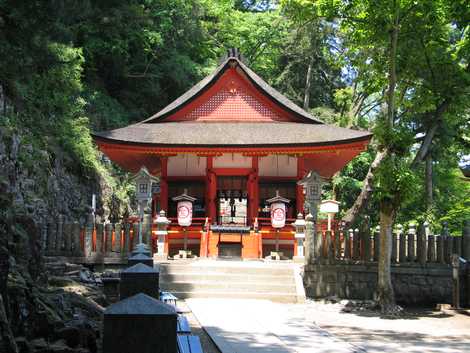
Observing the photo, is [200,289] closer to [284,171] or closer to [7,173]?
[7,173]

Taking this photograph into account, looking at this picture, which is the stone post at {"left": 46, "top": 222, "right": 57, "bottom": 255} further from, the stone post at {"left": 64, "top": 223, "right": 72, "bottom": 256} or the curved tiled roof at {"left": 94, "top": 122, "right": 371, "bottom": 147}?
the curved tiled roof at {"left": 94, "top": 122, "right": 371, "bottom": 147}

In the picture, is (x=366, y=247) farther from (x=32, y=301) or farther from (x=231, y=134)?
(x=32, y=301)

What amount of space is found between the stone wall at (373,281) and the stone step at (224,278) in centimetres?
85

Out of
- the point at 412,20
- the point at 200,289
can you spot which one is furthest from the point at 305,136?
the point at 200,289

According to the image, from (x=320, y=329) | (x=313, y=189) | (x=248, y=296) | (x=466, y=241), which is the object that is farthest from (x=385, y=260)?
(x=313, y=189)

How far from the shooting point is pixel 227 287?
15.0 meters

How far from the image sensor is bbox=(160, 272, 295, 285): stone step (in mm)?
15305

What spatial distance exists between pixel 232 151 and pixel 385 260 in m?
8.02

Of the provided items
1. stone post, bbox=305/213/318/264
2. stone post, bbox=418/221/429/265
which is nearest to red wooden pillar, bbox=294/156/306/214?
stone post, bbox=305/213/318/264

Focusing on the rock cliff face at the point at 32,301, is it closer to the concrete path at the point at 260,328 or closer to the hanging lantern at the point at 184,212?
the concrete path at the point at 260,328

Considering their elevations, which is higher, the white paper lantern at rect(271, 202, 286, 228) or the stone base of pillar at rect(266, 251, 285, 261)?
the white paper lantern at rect(271, 202, 286, 228)

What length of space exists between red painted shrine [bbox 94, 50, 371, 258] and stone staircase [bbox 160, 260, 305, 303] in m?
3.21

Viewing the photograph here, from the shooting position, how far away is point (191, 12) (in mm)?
36938

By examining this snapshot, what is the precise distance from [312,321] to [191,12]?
29067mm
